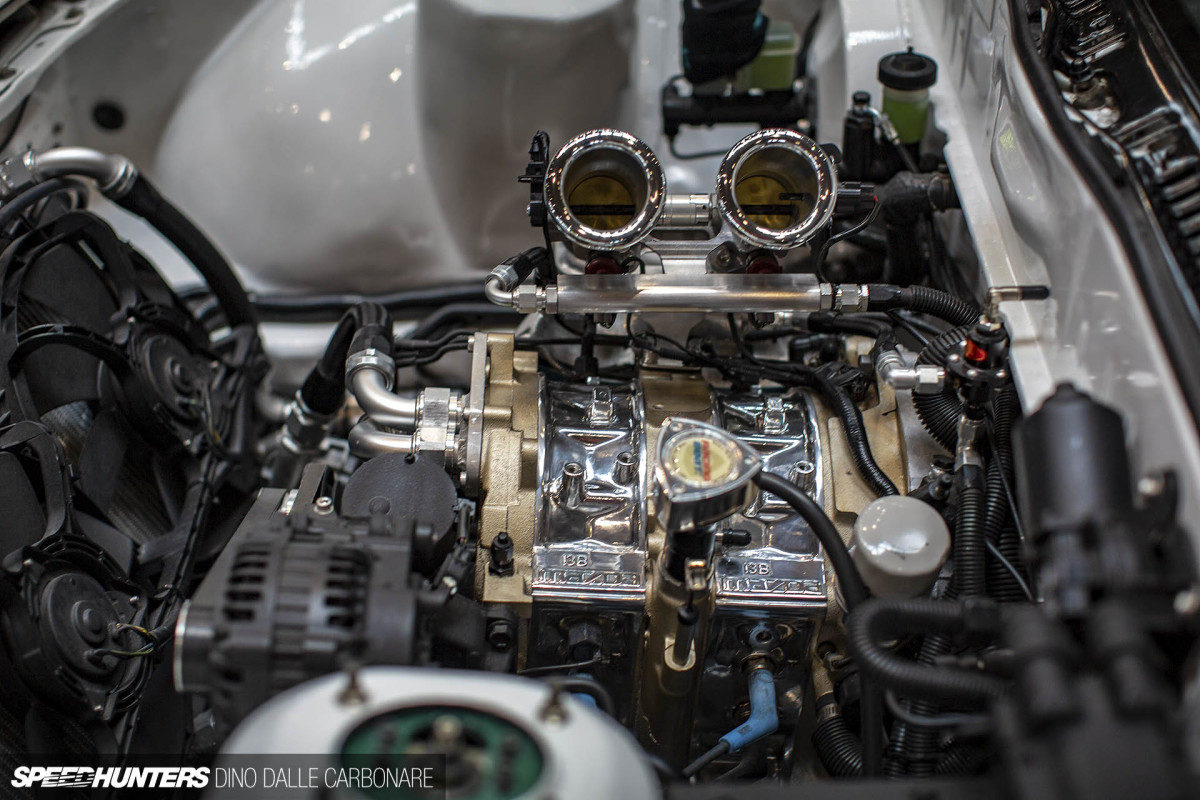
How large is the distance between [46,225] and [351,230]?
77 cm

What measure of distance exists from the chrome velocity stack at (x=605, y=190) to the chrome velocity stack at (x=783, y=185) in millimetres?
111

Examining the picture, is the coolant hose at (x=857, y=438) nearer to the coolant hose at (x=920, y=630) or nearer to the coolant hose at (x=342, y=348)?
the coolant hose at (x=920, y=630)

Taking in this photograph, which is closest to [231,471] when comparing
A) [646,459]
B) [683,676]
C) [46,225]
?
[46,225]

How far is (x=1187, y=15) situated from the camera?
148 centimetres

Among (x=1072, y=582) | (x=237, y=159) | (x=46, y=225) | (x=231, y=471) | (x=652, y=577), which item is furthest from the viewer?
(x=237, y=159)

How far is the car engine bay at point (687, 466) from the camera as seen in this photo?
1.07 metres

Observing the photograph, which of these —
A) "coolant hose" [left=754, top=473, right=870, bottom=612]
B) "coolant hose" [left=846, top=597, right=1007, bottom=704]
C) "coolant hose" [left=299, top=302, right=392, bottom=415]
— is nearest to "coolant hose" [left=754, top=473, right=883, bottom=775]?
"coolant hose" [left=754, top=473, right=870, bottom=612]

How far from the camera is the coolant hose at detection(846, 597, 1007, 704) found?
3.67 ft

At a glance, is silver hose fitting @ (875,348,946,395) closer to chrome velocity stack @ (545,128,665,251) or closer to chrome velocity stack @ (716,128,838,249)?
chrome velocity stack @ (716,128,838,249)

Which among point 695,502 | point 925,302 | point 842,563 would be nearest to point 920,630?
point 842,563

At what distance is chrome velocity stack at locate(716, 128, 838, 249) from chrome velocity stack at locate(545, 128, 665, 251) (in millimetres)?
111

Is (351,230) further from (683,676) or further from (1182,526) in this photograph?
(1182,526)

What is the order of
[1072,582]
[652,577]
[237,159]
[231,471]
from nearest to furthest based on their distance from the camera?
[1072,582] < [652,577] < [231,471] < [237,159]

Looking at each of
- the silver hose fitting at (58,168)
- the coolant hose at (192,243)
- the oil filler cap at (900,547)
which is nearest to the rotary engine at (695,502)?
the oil filler cap at (900,547)
